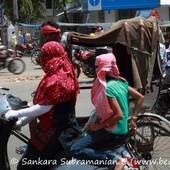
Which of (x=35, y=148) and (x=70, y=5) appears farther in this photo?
(x=70, y=5)

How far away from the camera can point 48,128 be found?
3.82 meters

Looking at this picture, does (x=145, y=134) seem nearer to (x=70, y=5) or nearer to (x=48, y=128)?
(x=48, y=128)

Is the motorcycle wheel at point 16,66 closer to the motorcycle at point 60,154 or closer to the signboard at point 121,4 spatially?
the signboard at point 121,4

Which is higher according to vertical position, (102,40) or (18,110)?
(102,40)

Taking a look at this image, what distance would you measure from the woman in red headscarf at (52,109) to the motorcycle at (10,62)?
12.4m

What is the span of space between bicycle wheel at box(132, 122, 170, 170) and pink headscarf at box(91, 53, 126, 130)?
0.94 m

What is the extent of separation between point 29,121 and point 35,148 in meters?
0.24

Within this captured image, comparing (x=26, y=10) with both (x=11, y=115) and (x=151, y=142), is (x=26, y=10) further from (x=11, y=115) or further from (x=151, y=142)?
(x=11, y=115)

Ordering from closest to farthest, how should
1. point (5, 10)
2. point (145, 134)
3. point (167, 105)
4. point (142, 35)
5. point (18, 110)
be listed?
point (18, 110)
point (145, 134)
point (142, 35)
point (167, 105)
point (5, 10)

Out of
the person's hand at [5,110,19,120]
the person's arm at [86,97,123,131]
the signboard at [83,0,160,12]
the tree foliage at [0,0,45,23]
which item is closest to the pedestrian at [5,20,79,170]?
the person's hand at [5,110,19,120]

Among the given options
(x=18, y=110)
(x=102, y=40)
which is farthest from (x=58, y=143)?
(x=102, y=40)

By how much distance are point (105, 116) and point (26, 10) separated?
114 feet

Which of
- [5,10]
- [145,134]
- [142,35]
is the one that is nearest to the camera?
[145,134]

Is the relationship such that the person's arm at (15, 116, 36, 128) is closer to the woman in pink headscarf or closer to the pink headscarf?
the woman in pink headscarf
